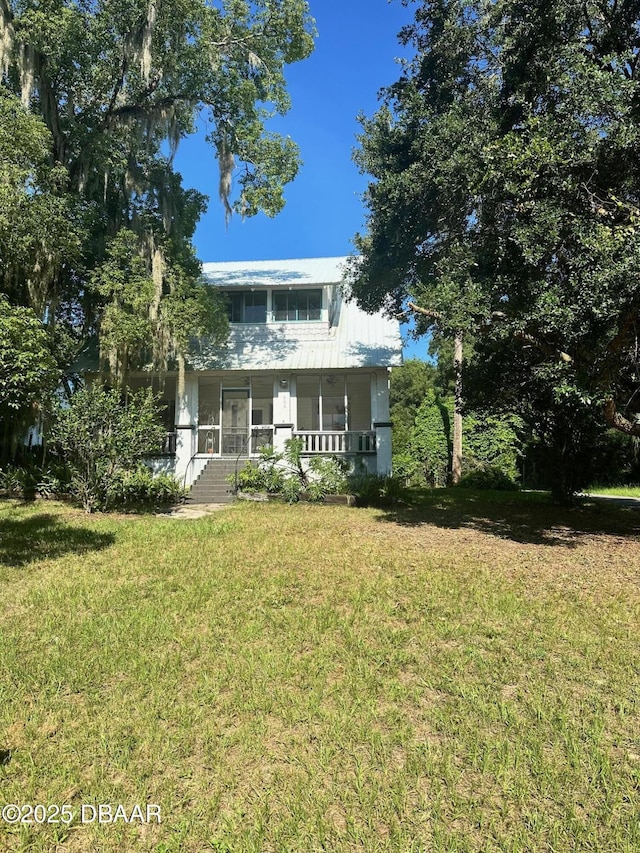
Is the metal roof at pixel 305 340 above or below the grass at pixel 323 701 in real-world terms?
above

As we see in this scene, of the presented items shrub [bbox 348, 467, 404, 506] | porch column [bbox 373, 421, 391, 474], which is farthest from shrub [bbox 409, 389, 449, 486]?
shrub [bbox 348, 467, 404, 506]

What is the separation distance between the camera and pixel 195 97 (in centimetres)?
1339

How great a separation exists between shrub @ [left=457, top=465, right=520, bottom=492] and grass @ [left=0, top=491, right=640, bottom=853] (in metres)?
10.8

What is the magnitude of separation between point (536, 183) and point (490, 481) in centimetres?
1168

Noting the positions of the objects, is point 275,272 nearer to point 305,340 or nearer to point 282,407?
point 305,340

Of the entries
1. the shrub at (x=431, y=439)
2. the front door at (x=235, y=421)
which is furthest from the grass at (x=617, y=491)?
the front door at (x=235, y=421)

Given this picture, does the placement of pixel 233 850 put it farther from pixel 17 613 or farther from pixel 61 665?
pixel 17 613

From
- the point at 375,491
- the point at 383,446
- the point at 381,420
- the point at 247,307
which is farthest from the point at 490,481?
the point at 247,307

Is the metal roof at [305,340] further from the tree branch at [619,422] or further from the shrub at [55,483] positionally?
the tree branch at [619,422]

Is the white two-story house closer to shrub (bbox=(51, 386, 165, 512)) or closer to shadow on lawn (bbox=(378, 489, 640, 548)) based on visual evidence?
shadow on lawn (bbox=(378, 489, 640, 548))

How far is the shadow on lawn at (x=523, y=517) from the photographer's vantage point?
8.38 m

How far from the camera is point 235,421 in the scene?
52.9 feet

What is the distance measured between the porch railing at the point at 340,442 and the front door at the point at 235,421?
78.8 inches

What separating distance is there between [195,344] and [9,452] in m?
5.73
